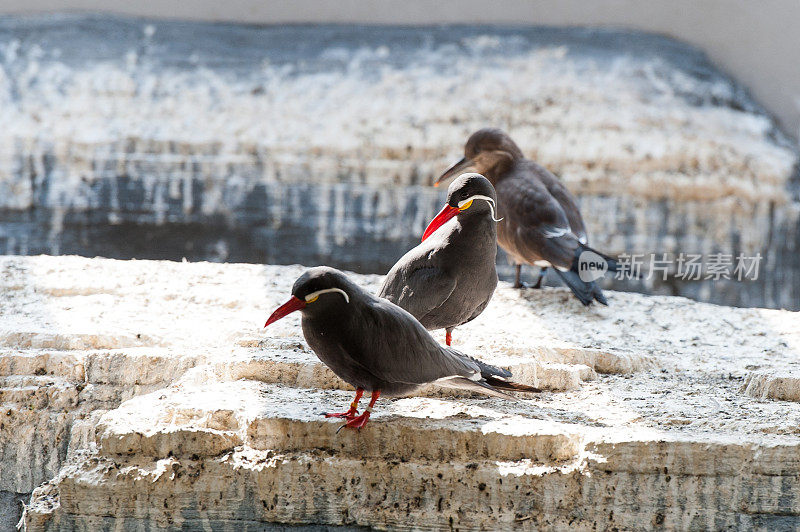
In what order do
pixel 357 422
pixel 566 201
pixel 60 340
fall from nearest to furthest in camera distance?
pixel 357 422 < pixel 60 340 < pixel 566 201

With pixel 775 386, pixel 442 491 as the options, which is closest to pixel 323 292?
pixel 442 491

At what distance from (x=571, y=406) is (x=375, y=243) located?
3.54 meters

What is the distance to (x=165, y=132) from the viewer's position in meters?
5.92

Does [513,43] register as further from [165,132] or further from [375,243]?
[165,132]

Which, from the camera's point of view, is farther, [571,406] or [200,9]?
[200,9]

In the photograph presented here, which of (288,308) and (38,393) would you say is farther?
(38,393)

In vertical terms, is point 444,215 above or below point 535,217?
above

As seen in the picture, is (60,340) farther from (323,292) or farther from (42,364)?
(323,292)

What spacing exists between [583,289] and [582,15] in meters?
3.84

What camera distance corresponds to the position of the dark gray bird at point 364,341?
6.68 feet

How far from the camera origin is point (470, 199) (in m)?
2.56

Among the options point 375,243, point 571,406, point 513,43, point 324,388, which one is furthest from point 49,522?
point 513,43

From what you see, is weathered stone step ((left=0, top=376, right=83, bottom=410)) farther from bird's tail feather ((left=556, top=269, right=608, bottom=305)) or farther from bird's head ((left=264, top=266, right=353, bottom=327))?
bird's tail feather ((left=556, top=269, right=608, bottom=305))

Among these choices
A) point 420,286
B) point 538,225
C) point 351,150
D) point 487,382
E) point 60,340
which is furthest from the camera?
Result: point 351,150
